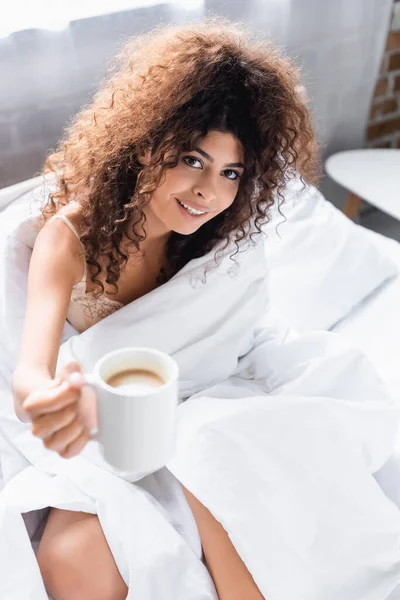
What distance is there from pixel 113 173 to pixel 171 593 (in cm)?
57

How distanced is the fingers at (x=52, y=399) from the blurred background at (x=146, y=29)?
89 cm

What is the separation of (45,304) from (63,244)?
0.41 feet

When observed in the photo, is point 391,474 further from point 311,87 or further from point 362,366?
point 311,87

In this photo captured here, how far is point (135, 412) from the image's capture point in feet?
2.13

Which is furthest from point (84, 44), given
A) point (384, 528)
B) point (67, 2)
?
point (384, 528)

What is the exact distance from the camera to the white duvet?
960 mm

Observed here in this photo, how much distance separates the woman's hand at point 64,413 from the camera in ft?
2.32

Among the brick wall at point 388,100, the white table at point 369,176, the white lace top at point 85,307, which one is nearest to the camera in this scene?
the white lace top at point 85,307

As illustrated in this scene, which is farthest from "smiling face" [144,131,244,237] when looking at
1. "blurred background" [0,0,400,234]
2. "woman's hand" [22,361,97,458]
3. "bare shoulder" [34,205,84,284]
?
"blurred background" [0,0,400,234]

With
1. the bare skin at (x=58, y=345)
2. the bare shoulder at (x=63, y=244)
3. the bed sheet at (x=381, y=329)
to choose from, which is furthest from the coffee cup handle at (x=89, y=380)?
the bed sheet at (x=381, y=329)

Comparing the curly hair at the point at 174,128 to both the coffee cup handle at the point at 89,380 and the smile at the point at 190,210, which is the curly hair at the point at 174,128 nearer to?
the smile at the point at 190,210

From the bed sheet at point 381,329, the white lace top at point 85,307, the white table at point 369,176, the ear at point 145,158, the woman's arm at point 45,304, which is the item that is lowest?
the bed sheet at point 381,329

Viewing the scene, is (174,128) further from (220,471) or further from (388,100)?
(388,100)

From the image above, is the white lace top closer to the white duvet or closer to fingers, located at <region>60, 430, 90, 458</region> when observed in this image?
the white duvet
